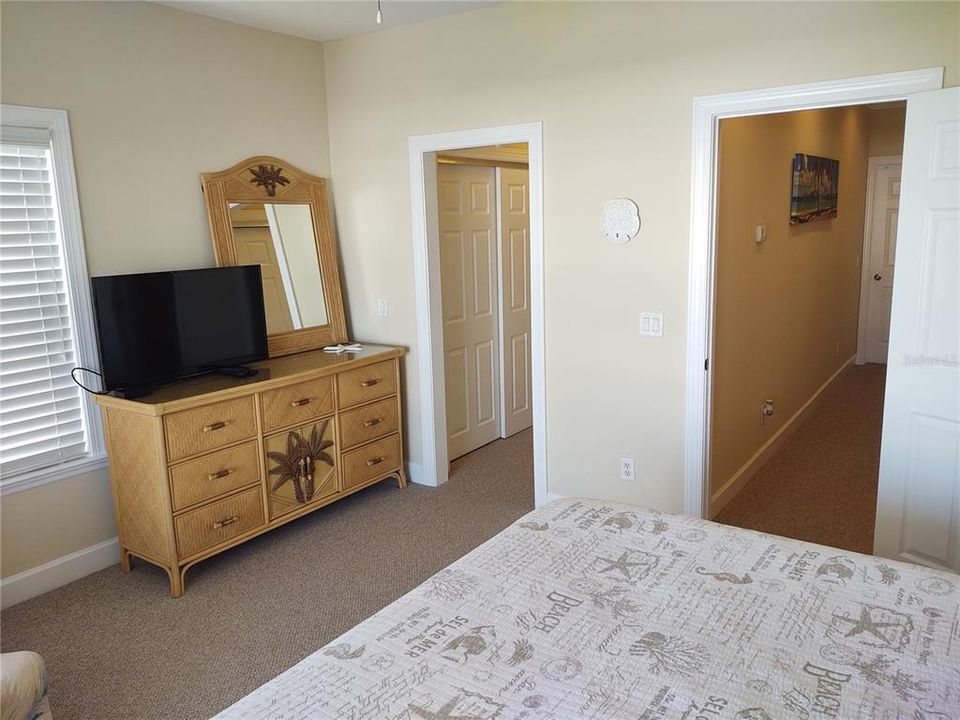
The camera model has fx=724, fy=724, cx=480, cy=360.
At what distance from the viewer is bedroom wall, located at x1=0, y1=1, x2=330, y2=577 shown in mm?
3168

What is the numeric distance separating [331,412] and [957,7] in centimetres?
323

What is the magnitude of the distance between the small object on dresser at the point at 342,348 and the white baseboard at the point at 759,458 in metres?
2.18

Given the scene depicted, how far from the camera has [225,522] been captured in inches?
135

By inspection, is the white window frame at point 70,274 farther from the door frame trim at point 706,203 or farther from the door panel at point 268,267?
the door frame trim at point 706,203

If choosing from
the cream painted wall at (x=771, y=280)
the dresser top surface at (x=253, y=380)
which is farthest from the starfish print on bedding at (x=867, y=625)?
the dresser top surface at (x=253, y=380)

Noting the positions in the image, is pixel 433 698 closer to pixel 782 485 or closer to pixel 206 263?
pixel 206 263

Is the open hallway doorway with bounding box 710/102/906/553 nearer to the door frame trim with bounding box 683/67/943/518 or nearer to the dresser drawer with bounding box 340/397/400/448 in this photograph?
the door frame trim with bounding box 683/67/943/518

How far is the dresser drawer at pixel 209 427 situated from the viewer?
3.15 m

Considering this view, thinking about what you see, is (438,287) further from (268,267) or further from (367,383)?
(268,267)

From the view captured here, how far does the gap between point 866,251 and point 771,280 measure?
3530mm

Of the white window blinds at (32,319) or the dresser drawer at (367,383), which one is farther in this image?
the dresser drawer at (367,383)

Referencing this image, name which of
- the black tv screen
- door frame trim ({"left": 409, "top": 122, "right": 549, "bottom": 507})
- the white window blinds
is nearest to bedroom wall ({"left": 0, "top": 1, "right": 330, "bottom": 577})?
the white window blinds

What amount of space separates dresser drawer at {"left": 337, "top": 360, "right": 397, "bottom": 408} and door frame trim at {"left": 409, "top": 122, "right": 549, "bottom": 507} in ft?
0.70

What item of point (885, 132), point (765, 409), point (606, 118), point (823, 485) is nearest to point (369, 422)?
point (606, 118)
